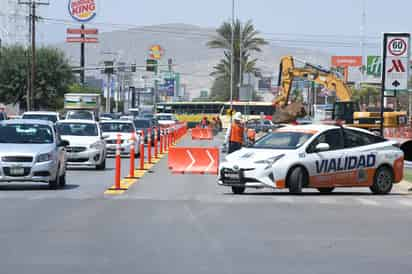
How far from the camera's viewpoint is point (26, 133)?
24438 mm

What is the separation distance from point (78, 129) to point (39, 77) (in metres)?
56.1

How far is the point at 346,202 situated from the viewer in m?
21.0

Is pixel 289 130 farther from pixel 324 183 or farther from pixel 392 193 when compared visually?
pixel 392 193

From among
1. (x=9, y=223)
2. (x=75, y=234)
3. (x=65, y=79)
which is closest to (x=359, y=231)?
(x=75, y=234)

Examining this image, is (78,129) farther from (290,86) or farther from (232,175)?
(290,86)

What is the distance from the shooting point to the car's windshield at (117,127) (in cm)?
4400

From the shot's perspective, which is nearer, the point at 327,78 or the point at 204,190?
the point at 204,190

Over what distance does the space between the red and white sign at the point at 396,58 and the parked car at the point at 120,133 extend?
51.5 feet

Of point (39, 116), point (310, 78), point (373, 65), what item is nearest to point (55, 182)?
point (39, 116)

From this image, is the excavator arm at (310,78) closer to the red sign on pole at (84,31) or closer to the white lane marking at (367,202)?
the white lane marking at (367,202)

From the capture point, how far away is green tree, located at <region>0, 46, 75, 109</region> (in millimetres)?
87688

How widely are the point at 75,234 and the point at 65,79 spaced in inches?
3060

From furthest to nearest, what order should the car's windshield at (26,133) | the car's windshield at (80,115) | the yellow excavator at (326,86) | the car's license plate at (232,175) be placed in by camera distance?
the yellow excavator at (326,86)
the car's windshield at (80,115)
the car's windshield at (26,133)
the car's license plate at (232,175)

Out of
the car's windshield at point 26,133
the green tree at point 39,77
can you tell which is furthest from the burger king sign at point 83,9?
the car's windshield at point 26,133
